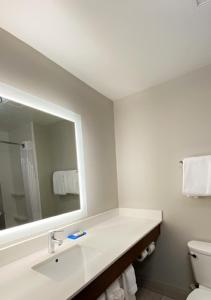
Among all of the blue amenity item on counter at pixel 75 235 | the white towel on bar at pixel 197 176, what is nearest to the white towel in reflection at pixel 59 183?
the blue amenity item on counter at pixel 75 235

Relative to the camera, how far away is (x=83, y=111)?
1885mm

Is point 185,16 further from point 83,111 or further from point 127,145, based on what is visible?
point 127,145

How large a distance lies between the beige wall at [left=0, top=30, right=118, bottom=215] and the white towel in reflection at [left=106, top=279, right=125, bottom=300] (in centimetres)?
72

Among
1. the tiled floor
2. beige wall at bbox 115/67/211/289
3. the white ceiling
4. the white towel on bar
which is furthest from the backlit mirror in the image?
the tiled floor

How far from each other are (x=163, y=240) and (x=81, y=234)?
990 mm

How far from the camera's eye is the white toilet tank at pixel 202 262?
1511mm

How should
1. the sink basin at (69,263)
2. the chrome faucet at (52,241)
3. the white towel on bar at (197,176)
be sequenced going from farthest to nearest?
the white towel on bar at (197,176), the chrome faucet at (52,241), the sink basin at (69,263)

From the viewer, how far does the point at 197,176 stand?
1661mm

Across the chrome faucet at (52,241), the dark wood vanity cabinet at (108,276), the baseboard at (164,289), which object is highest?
the chrome faucet at (52,241)

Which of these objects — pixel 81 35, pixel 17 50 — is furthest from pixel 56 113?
pixel 81 35

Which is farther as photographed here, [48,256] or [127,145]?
[127,145]

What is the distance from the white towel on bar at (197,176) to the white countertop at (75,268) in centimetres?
49

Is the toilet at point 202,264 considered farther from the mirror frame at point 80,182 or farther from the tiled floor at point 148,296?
the mirror frame at point 80,182

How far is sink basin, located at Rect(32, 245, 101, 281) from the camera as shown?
1.08m
